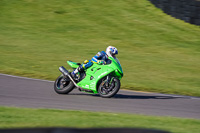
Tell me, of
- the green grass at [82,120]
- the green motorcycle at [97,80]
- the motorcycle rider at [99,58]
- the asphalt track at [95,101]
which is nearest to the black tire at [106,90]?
the green motorcycle at [97,80]

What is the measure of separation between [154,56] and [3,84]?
31.2ft

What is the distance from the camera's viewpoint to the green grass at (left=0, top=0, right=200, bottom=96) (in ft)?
47.4

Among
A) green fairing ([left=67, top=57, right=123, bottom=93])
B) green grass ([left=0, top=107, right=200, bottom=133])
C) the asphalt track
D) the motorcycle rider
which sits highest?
the motorcycle rider

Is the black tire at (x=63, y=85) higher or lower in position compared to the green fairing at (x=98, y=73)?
lower

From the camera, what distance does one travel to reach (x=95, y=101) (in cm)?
1030

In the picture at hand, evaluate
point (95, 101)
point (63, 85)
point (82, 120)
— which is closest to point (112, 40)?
point (63, 85)

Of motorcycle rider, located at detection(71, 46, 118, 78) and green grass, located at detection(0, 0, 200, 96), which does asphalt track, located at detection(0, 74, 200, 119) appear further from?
green grass, located at detection(0, 0, 200, 96)

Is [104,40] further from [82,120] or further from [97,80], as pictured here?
[82,120]

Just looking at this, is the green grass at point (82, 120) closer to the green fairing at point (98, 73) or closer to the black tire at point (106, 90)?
the black tire at point (106, 90)

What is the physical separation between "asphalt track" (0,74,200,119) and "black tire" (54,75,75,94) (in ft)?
0.56

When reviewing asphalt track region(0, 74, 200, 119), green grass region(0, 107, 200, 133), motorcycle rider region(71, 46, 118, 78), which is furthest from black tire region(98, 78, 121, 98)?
green grass region(0, 107, 200, 133)

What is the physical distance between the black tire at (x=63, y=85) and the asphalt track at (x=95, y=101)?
172mm

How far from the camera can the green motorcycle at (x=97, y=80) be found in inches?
416

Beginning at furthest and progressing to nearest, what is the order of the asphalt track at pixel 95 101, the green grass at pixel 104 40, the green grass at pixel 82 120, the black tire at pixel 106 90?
the green grass at pixel 104 40 < the black tire at pixel 106 90 < the asphalt track at pixel 95 101 < the green grass at pixel 82 120
